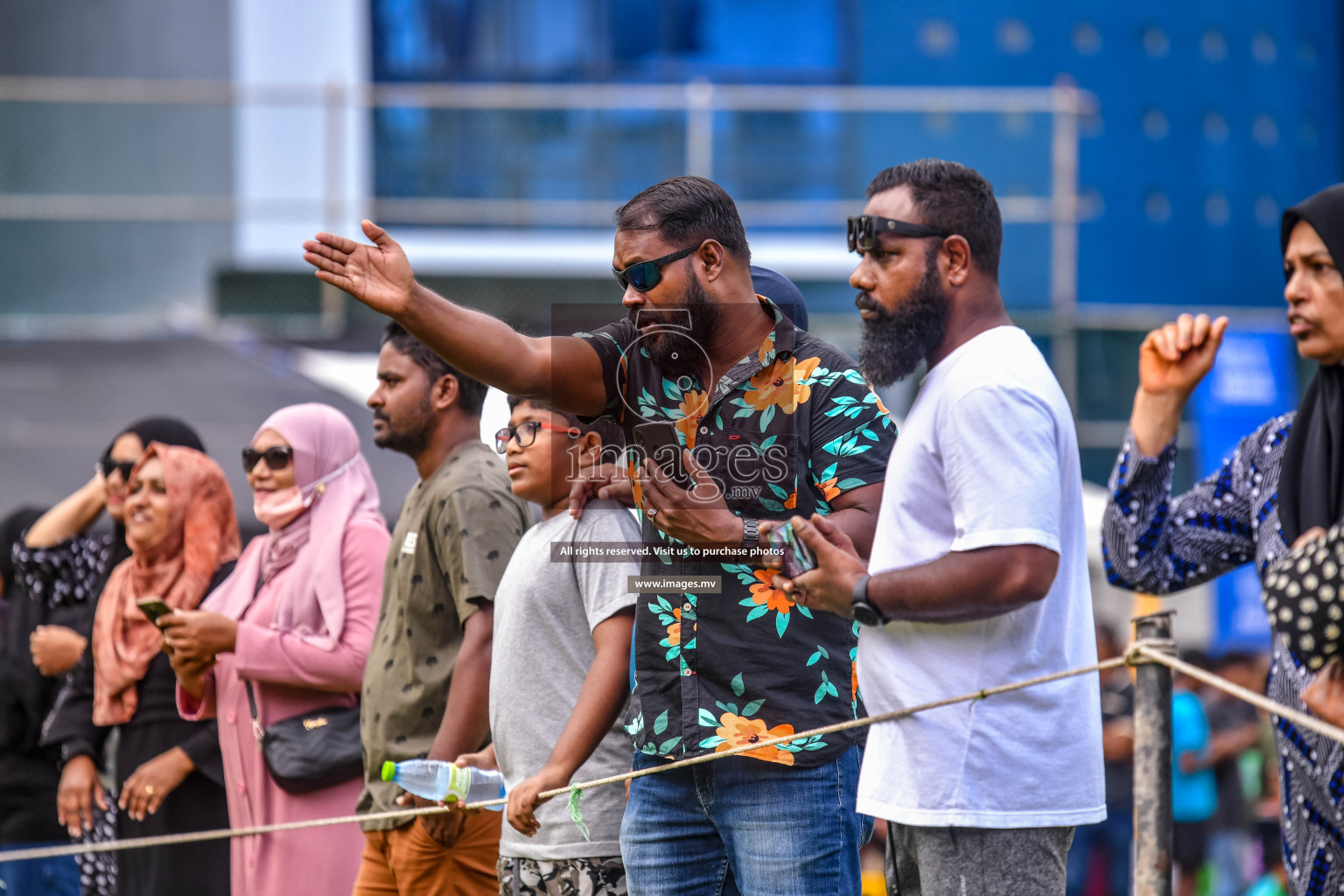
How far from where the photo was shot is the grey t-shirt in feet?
10.4

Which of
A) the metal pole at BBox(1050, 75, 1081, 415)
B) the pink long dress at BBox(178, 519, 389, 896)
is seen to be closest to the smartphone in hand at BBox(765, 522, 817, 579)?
the pink long dress at BBox(178, 519, 389, 896)

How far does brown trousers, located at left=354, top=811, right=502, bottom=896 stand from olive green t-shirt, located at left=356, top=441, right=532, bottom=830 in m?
0.06

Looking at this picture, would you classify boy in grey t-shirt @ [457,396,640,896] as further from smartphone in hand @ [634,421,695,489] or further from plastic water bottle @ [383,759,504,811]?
smartphone in hand @ [634,421,695,489]

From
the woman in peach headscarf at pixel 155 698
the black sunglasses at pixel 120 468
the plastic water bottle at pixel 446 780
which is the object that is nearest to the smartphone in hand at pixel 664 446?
the plastic water bottle at pixel 446 780

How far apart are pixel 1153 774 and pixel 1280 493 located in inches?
22.8

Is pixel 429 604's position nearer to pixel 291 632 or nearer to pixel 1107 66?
pixel 291 632

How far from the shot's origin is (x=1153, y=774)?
238 cm

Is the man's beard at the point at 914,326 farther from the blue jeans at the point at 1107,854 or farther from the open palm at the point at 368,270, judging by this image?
the blue jeans at the point at 1107,854

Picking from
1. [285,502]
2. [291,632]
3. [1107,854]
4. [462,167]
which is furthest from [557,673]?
[462,167]

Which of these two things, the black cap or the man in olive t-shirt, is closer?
the black cap

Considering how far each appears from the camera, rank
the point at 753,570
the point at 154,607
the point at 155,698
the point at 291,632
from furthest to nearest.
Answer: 1. the point at 155,698
2. the point at 291,632
3. the point at 154,607
4. the point at 753,570

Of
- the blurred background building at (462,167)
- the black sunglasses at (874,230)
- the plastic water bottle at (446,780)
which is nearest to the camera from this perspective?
the black sunglasses at (874,230)

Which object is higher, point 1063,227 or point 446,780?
point 1063,227

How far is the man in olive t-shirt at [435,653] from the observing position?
3.48m
